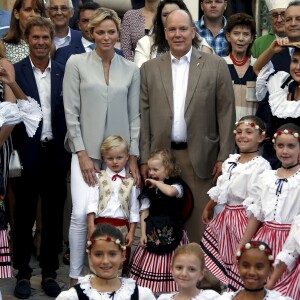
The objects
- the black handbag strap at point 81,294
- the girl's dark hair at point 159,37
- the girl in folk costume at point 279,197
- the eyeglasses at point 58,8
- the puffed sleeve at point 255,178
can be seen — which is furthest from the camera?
the eyeglasses at point 58,8

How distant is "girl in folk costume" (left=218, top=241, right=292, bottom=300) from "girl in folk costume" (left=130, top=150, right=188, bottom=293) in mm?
1699

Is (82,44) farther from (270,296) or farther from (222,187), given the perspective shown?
(270,296)

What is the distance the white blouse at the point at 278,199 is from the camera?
7207 millimetres

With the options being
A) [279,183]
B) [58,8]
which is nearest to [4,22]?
[58,8]

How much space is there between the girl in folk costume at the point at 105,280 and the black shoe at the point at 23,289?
1.73m

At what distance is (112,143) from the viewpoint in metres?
7.95

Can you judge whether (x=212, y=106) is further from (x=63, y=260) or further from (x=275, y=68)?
(x=63, y=260)

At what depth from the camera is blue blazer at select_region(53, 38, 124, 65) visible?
8828 millimetres

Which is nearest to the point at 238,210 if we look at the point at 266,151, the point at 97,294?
the point at 266,151

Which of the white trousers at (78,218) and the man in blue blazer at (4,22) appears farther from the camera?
the man in blue blazer at (4,22)

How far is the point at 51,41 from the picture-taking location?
846cm

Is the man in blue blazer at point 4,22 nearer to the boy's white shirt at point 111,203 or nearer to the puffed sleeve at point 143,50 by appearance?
the puffed sleeve at point 143,50

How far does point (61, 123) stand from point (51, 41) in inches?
26.7

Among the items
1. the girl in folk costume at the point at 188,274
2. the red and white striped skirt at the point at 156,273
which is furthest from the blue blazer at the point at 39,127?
the girl in folk costume at the point at 188,274
